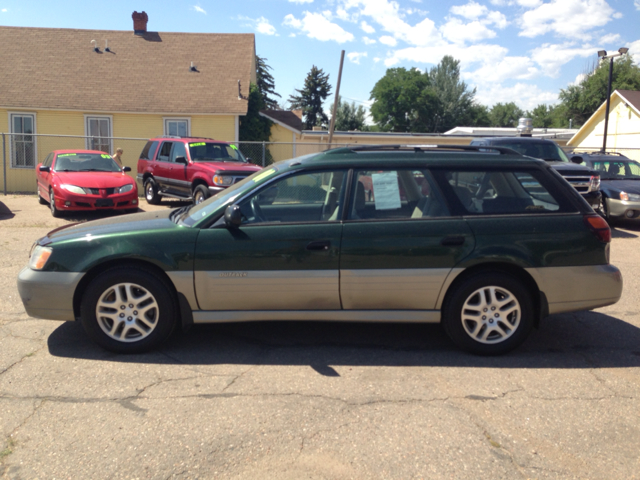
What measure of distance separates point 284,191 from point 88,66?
21.3m

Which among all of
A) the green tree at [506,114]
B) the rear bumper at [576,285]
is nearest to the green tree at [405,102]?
the green tree at [506,114]

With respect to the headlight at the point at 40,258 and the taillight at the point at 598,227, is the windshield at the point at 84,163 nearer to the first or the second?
the headlight at the point at 40,258

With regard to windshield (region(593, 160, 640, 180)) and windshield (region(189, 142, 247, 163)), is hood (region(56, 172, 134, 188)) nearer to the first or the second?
windshield (region(189, 142, 247, 163))

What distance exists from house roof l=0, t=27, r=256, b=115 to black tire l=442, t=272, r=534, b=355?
18063 millimetres

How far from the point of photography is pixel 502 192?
4.78m

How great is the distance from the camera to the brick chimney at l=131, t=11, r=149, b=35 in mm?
24953

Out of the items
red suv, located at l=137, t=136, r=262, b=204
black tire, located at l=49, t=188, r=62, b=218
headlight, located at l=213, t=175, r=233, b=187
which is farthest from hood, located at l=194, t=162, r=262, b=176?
black tire, located at l=49, t=188, r=62, b=218

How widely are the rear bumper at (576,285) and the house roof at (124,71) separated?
1817cm

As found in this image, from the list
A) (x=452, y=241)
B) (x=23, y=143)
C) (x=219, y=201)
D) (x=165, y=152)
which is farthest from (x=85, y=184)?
(x=452, y=241)

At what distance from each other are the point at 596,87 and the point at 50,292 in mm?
60976

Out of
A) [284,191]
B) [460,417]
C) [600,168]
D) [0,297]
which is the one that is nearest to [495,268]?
[460,417]

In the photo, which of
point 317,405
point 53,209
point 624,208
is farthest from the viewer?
point 53,209

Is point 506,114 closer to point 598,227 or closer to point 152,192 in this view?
point 152,192

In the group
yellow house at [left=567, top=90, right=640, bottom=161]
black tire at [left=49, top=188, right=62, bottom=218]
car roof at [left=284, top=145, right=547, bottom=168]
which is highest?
yellow house at [left=567, top=90, right=640, bottom=161]
